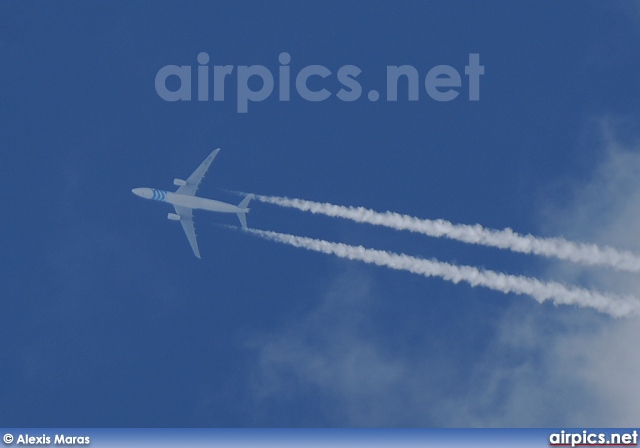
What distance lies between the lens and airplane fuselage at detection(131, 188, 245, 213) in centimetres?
10462

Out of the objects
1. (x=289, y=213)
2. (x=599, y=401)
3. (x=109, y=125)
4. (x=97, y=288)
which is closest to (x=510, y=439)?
(x=599, y=401)

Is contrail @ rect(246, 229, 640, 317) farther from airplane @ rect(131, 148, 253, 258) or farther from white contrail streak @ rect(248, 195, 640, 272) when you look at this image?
airplane @ rect(131, 148, 253, 258)

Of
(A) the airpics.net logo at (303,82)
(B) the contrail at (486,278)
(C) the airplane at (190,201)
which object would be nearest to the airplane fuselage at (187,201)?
(C) the airplane at (190,201)

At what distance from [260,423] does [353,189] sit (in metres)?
19.6

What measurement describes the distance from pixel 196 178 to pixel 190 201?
5.15 m

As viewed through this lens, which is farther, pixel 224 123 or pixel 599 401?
pixel 224 123

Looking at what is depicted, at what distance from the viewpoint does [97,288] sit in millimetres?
117125

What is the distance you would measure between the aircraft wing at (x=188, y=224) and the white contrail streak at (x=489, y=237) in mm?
6835

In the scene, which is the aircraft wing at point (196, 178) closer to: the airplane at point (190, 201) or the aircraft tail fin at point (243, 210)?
the airplane at point (190, 201)

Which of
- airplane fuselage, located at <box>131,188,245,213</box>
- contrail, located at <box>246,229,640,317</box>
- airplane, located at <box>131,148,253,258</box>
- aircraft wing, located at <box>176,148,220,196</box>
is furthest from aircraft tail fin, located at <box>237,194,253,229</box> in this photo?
aircraft wing, located at <box>176,148,220,196</box>

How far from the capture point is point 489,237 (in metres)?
97.7

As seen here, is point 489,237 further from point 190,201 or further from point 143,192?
point 143,192

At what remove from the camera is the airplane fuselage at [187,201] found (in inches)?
4119

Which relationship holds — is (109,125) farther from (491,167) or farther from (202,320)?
(491,167)
